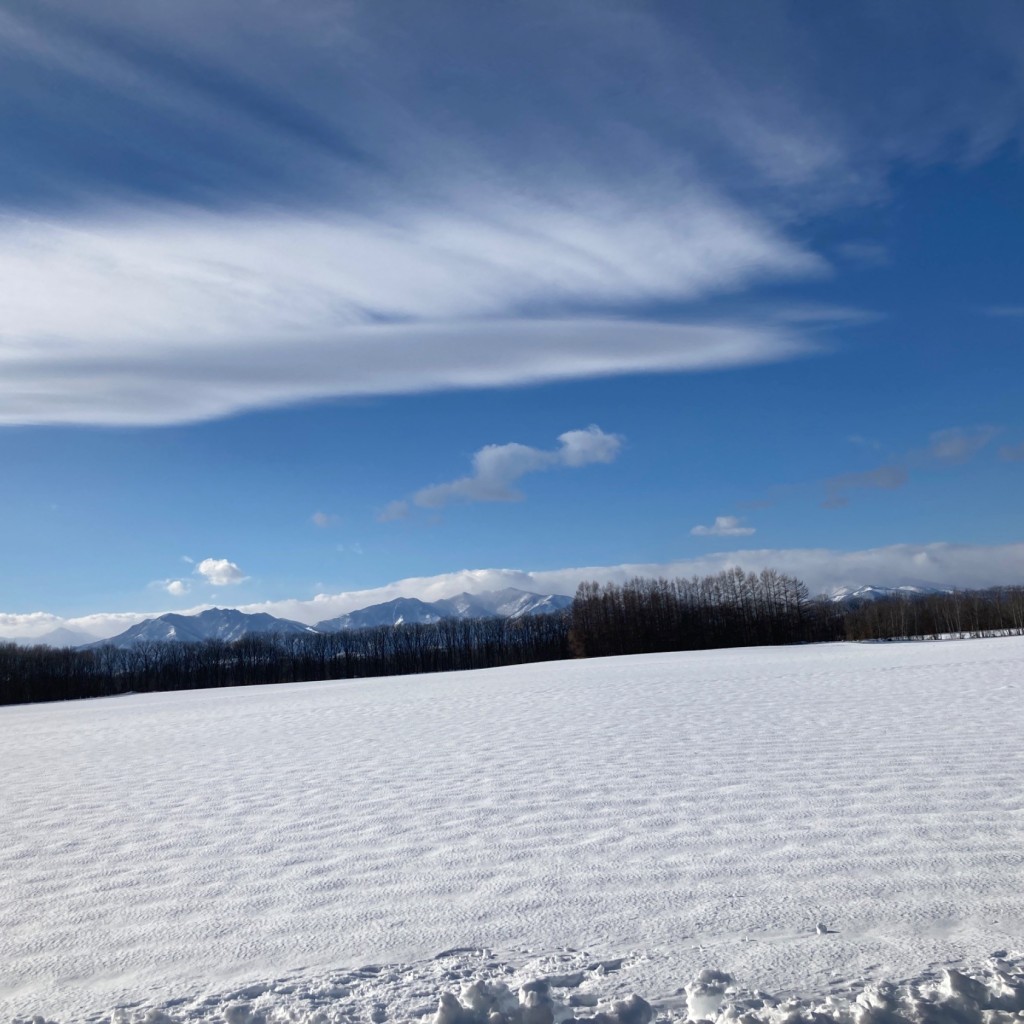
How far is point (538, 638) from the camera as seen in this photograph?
101 metres

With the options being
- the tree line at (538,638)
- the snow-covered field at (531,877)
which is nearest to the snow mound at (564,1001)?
the snow-covered field at (531,877)

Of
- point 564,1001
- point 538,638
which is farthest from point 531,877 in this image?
point 538,638

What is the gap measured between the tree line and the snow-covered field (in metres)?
67.1

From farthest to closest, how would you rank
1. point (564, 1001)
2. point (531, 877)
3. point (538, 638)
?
1. point (538, 638)
2. point (531, 877)
3. point (564, 1001)

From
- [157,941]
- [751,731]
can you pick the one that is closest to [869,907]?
[157,941]

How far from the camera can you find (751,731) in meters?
10.9

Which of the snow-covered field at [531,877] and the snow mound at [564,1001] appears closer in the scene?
the snow mound at [564,1001]

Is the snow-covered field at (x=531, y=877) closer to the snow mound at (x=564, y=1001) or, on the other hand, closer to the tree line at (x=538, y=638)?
the snow mound at (x=564, y=1001)

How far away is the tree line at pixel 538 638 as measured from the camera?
79.1 meters

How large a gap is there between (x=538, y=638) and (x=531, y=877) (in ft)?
318

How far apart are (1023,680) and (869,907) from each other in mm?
15773

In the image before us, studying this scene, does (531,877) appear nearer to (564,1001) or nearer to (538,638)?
(564,1001)

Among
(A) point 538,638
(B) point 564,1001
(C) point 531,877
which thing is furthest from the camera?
(A) point 538,638

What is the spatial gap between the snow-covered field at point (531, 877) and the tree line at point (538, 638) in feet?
220
